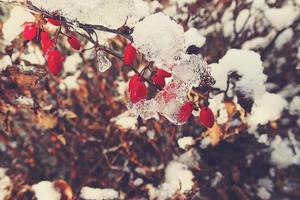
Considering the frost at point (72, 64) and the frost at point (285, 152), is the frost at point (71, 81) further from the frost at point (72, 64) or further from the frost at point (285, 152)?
the frost at point (285, 152)

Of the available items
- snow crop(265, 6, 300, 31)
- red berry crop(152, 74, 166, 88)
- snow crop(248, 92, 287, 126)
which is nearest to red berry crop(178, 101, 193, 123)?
red berry crop(152, 74, 166, 88)

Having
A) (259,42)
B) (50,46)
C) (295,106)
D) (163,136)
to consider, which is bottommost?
(50,46)

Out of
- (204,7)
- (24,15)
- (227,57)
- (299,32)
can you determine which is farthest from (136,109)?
(299,32)

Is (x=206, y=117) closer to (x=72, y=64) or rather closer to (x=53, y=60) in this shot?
(x=53, y=60)

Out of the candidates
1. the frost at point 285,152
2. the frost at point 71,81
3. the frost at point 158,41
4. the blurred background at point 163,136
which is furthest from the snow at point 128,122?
the frost at point 285,152

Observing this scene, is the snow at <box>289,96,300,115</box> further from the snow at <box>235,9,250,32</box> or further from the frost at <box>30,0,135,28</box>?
the frost at <box>30,0,135,28</box>

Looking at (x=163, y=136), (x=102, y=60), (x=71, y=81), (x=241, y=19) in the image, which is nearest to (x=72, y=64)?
(x=71, y=81)
